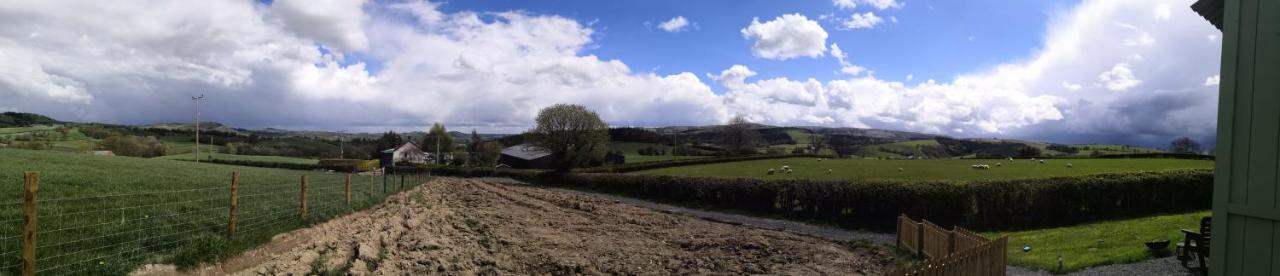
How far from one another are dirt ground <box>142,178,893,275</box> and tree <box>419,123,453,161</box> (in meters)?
88.3

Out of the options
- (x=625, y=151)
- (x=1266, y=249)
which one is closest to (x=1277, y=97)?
(x=1266, y=249)

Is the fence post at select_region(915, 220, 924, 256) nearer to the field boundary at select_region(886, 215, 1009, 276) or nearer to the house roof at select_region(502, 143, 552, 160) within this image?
the field boundary at select_region(886, 215, 1009, 276)

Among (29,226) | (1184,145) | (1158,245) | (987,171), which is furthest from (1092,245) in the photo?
(1184,145)

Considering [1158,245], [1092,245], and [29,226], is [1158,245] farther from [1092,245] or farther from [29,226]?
[29,226]

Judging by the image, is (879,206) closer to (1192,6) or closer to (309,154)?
(1192,6)

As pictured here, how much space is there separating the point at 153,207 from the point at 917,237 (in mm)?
16395

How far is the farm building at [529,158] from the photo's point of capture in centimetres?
7344

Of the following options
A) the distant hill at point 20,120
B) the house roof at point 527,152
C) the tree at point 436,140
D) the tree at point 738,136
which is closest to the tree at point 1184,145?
the tree at point 738,136

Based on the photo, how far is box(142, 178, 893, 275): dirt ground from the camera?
29.5ft

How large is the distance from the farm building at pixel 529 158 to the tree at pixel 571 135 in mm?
3992

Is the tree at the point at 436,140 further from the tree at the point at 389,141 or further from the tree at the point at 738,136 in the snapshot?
the tree at the point at 738,136

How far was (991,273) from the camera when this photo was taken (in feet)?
30.2

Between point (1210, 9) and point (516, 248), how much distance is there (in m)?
11.0

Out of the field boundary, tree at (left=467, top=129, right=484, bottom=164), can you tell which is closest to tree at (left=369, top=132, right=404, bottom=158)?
tree at (left=467, top=129, right=484, bottom=164)
